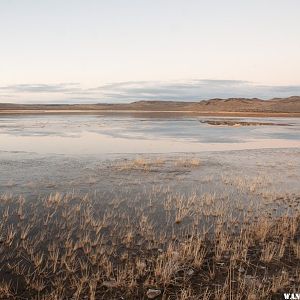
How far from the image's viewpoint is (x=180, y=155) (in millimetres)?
24516

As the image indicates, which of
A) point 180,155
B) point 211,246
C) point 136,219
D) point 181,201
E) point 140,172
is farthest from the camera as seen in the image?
point 180,155

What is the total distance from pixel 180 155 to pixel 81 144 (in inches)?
357

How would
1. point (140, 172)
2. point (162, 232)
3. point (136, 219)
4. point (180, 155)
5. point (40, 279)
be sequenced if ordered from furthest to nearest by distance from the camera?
point (180, 155)
point (140, 172)
point (136, 219)
point (162, 232)
point (40, 279)

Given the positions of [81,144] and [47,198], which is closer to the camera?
[47,198]

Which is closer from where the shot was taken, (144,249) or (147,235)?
(144,249)

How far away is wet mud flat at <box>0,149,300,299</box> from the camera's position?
6652mm

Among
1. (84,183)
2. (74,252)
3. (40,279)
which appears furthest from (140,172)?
(40,279)

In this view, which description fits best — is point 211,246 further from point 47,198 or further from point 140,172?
point 140,172

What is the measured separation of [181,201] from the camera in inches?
479

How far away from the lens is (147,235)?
9.17 metres

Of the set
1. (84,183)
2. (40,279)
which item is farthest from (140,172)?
(40,279)

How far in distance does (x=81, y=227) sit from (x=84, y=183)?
5.52m

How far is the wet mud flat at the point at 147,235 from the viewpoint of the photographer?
21.8ft

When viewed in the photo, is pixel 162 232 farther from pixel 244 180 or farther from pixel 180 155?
pixel 180 155
